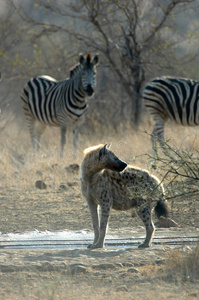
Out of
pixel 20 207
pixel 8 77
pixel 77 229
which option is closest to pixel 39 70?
pixel 8 77

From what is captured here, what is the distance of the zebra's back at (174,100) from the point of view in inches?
522

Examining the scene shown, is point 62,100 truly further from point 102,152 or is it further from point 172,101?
point 102,152

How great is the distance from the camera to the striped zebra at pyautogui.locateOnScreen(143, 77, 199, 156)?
1327 cm

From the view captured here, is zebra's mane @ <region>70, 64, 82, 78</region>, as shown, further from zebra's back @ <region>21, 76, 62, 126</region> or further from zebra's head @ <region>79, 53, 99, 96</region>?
zebra's back @ <region>21, 76, 62, 126</region>

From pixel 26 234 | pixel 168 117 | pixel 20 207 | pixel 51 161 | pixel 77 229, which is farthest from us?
pixel 168 117

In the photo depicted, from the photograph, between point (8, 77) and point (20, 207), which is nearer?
point (20, 207)

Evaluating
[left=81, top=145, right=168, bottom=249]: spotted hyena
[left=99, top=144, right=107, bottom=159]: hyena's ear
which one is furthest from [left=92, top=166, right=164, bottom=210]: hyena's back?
[left=99, top=144, right=107, bottom=159]: hyena's ear

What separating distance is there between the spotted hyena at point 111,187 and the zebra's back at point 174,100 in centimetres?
692

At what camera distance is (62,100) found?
14.7m

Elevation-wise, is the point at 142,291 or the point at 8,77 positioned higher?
the point at 8,77

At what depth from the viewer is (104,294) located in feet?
14.9

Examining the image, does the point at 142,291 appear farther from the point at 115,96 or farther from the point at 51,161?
the point at 115,96

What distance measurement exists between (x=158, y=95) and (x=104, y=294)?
9711mm

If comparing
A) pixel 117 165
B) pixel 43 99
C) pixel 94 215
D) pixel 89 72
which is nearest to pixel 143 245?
pixel 94 215
